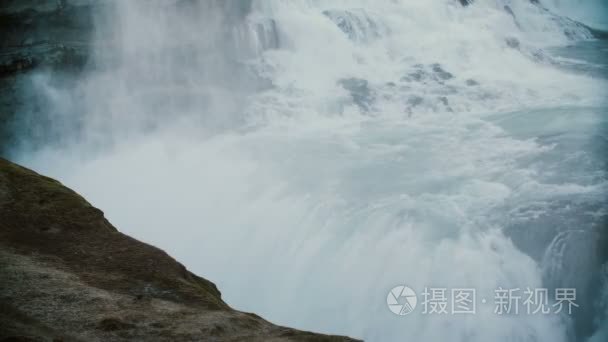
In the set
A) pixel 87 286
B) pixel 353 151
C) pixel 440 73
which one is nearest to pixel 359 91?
pixel 440 73

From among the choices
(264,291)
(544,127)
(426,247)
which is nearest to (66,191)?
(264,291)

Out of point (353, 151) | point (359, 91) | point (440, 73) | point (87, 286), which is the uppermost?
point (440, 73)

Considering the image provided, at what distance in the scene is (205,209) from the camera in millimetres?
24734

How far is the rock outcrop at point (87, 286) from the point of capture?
273 inches

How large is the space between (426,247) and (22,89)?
26.3m

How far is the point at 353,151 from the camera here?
28203 millimetres

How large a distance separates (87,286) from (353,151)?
21.2m

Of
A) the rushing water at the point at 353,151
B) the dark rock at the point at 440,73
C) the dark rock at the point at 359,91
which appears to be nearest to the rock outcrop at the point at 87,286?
the rushing water at the point at 353,151

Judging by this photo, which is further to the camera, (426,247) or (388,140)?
(388,140)

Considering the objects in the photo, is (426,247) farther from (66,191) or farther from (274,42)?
(274,42)

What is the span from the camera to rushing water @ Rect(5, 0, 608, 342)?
56.0 feet

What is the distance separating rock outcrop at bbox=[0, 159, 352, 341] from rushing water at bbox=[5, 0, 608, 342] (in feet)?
30.6

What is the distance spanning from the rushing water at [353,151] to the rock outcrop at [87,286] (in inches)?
368

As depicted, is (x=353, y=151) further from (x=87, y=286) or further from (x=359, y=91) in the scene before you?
(x=87, y=286)
